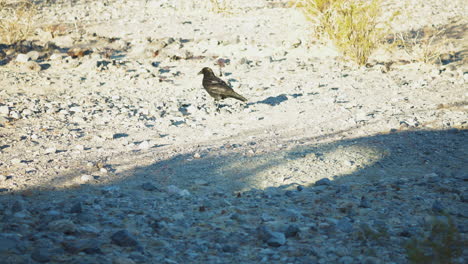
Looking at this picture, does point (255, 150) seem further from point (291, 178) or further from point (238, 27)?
point (238, 27)

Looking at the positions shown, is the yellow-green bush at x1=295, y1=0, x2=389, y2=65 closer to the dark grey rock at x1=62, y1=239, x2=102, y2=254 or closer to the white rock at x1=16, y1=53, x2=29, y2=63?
the white rock at x1=16, y1=53, x2=29, y2=63

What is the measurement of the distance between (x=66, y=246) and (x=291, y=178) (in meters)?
2.19

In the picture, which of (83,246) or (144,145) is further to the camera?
(144,145)

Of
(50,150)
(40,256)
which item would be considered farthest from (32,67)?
(40,256)

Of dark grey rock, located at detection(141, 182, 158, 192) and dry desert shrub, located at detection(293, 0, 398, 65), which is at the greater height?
dry desert shrub, located at detection(293, 0, 398, 65)

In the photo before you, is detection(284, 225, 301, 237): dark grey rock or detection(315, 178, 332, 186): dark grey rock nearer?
detection(284, 225, 301, 237): dark grey rock

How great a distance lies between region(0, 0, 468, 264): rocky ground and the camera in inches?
110

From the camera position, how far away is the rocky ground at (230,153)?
2807 mm

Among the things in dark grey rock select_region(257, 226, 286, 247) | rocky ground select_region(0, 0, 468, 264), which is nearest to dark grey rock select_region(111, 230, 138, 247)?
rocky ground select_region(0, 0, 468, 264)

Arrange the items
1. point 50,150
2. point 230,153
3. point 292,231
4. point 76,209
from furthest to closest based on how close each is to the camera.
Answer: point 50,150 < point 230,153 < point 76,209 < point 292,231

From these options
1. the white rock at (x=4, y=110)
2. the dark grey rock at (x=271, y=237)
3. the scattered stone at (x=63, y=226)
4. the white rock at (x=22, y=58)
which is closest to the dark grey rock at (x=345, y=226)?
the dark grey rock at (x=271, y=237)

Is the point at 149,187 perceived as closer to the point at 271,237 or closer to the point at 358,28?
the point at 271,237

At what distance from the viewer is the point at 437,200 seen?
346 cm

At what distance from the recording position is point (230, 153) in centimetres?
504
